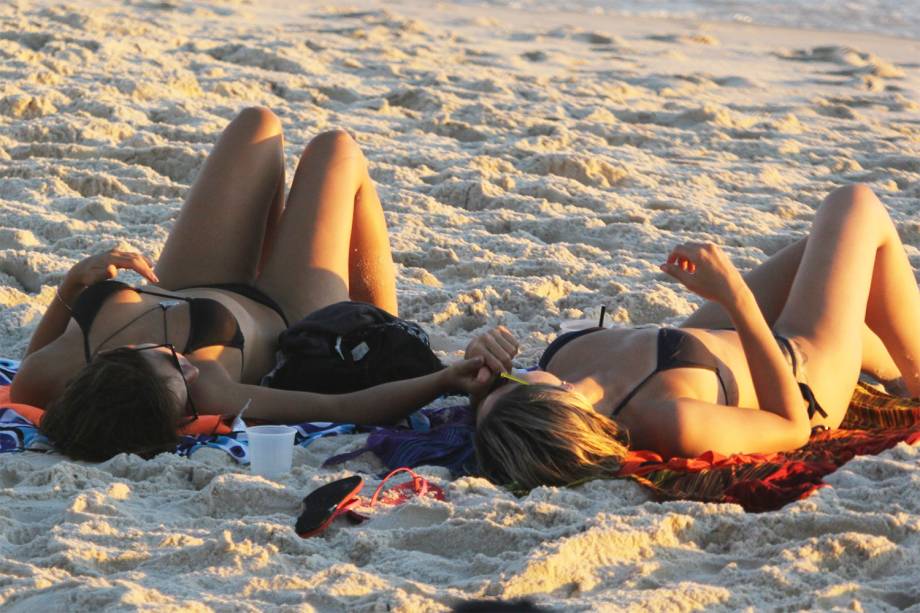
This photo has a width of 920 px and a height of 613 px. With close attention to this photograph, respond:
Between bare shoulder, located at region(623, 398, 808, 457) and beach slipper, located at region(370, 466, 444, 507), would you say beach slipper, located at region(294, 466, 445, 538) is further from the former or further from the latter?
bare shoulder, located at region(623, 398, 808, 457)

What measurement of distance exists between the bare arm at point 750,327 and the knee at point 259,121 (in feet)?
5.50

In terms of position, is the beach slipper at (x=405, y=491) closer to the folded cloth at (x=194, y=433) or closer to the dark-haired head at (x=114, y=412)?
the folded cloth at (x=194, y=433)

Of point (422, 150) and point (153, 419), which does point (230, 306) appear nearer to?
point (153, 419)

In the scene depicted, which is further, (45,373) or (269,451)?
(45,373)

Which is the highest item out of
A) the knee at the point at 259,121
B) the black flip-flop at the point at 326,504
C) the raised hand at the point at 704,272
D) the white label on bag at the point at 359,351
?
the knee at the point at 259,121

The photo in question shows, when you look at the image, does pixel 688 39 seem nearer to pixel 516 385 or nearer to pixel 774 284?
pixel 774 284

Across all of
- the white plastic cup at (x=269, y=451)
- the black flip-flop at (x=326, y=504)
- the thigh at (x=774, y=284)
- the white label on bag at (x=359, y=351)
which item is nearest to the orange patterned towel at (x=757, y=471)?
the thigh at (x=774, y=284)

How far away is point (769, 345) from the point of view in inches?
139

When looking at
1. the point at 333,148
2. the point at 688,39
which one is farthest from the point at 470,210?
the point at 688,39

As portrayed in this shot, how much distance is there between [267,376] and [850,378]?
5.84ft

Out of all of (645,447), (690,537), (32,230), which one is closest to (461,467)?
(645,447)

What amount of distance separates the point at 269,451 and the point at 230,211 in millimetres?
1207

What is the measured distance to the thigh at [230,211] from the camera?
4.34 m

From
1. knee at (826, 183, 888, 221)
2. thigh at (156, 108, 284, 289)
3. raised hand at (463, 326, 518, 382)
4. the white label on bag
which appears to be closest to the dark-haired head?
the white label on bag
